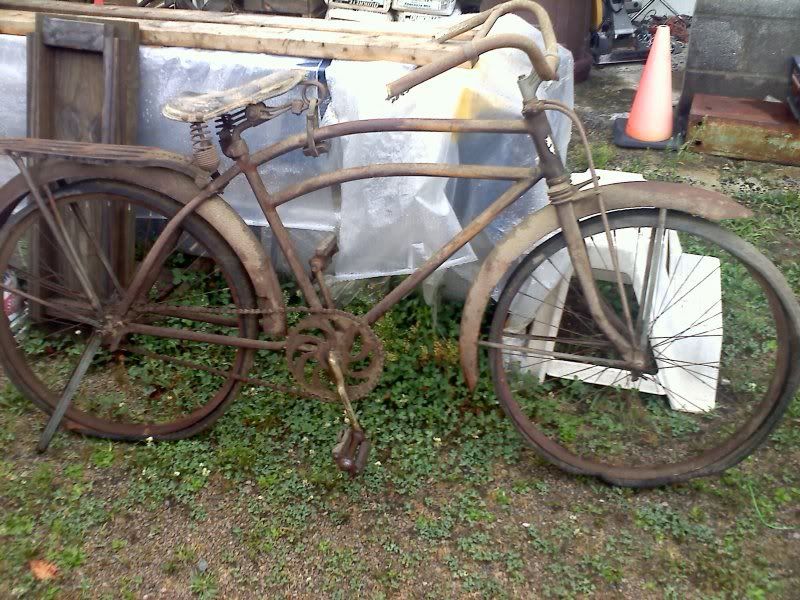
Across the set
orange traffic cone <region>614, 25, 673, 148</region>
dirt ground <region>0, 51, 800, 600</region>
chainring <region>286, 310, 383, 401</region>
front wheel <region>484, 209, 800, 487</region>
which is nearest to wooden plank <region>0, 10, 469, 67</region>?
front wheel <region>484, 209, 800, 487</region>

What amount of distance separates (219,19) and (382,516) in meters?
2.57

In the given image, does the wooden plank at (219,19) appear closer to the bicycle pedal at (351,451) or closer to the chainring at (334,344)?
the chainring at (334,344)

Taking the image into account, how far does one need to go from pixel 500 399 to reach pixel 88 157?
1806 millimetres

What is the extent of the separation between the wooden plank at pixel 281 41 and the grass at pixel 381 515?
1475mm

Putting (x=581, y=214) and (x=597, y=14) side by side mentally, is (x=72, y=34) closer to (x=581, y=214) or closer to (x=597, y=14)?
(x=581, y=214)

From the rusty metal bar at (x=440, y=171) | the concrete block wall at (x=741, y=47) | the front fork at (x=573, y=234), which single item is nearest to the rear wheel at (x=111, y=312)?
the rusty metal bar at (x=440, y=171)

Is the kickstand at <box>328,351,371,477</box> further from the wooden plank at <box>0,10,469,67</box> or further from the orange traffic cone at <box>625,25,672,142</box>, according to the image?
the orange traffic cone at <box>625,25,672,142</box>

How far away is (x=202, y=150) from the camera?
2.63 m

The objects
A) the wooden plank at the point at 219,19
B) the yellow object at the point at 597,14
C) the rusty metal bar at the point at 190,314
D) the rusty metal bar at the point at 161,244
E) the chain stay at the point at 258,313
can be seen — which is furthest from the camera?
the yellow object at the point at 597,14

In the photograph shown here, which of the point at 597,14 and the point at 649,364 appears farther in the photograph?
the point at 597,14

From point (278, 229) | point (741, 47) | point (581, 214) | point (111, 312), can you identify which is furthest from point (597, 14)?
point (111, 312)

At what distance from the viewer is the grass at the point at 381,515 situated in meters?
2.53

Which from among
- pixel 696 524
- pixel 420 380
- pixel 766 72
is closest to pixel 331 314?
pixel 420 380

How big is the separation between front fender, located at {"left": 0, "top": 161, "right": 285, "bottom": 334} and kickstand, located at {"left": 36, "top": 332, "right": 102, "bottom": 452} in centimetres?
63
